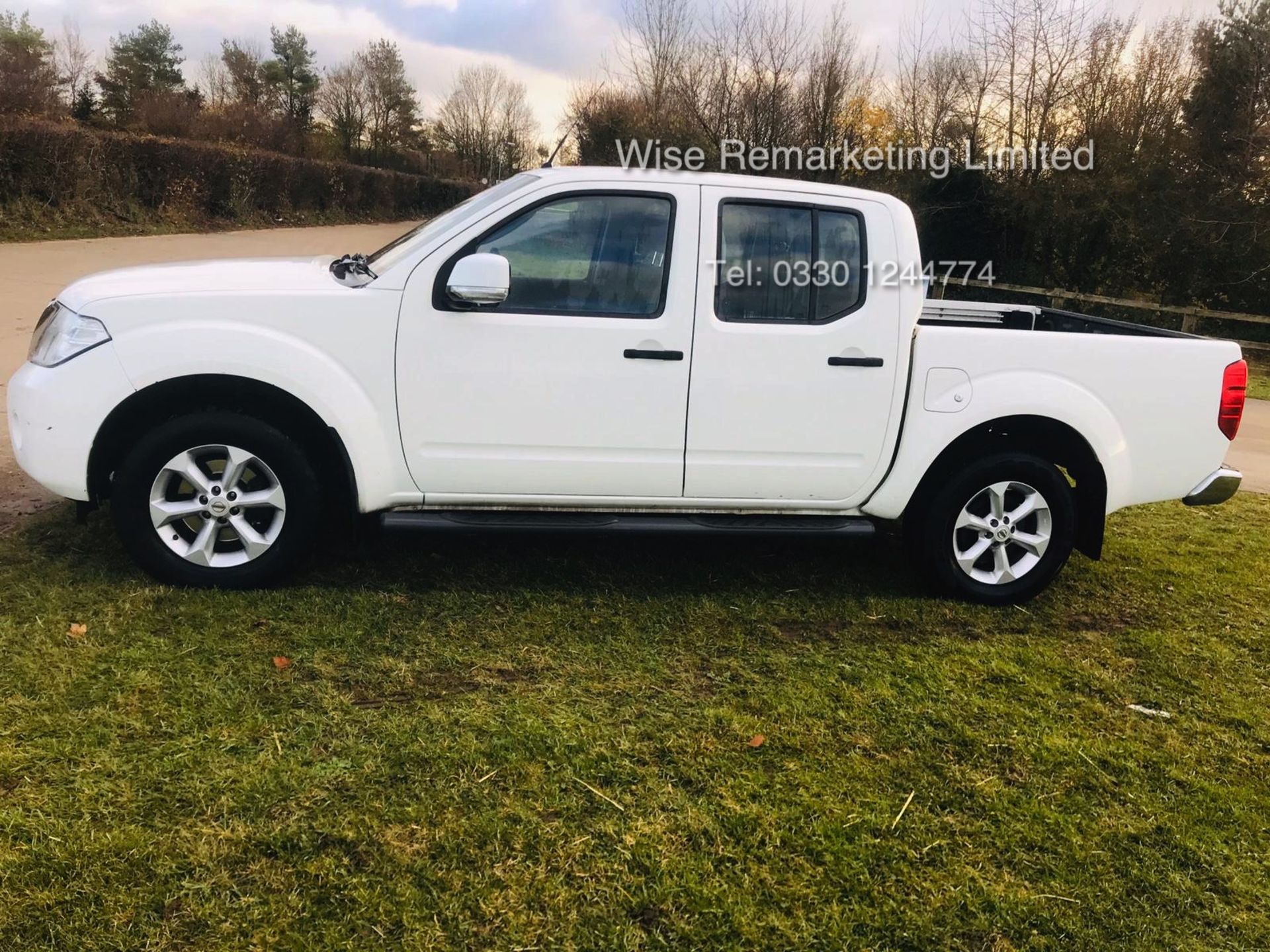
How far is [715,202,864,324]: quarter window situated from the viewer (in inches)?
155

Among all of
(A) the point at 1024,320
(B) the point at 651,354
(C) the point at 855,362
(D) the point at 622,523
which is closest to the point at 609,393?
(B) the point at 651,354

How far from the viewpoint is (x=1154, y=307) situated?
17.5m

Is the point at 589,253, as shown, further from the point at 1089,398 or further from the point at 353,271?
the point at 1089,398

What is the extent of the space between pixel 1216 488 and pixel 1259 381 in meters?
13.5

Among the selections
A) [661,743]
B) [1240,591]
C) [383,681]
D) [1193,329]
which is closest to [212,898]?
[383,681]

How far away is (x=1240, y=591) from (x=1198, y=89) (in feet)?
61.0

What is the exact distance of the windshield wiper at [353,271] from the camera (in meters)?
3.82

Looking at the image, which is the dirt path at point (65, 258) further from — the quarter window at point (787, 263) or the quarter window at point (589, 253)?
the quarter window at point (787, 263)

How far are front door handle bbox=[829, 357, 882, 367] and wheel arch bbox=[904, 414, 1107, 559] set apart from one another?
0.58 meters

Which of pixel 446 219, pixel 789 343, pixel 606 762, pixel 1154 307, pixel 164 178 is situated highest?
pixel 164 178

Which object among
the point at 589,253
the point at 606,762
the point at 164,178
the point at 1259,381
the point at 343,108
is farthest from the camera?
the point at 343,108

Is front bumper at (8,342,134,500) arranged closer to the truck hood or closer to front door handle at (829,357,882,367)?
the truck hood

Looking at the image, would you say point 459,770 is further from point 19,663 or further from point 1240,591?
point 1240,591

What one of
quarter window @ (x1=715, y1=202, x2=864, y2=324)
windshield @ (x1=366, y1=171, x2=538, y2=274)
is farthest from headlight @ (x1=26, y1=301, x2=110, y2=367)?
quarter window @ (x1=715, y1=202, x2=864, y2=324)
